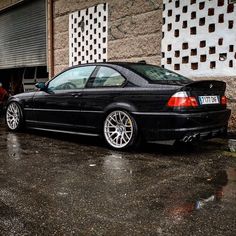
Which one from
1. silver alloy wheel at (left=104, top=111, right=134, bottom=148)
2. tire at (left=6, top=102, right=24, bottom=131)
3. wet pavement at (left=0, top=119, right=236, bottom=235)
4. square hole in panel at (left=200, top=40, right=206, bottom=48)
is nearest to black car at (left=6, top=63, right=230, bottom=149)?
silver alloy wheel at (left=104, top=111, right=134, bottom=148)

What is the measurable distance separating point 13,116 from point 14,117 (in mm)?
40

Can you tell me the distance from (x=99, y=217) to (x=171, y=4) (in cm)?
633

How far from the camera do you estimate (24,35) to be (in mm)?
13328

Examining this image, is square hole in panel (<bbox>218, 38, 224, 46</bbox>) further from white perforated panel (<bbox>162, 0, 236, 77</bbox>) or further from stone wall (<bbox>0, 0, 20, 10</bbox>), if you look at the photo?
stone wall (<bbox>0, 0, 20, 10</bbox>)

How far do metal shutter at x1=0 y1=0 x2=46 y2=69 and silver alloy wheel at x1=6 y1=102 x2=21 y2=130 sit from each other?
5.46m

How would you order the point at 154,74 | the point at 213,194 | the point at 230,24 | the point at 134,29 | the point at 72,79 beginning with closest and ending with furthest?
the point at 213,194 → the point at 154,74 → the point at 72,79 → the point at 230,24 → the point at 134,29

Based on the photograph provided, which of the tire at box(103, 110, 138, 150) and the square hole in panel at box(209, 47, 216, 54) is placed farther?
the square hole in panel at box(209, 47, 216, 54)

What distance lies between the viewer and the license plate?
4.79 m

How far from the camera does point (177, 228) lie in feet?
7.97

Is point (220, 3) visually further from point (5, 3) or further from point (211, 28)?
point (5, 3)

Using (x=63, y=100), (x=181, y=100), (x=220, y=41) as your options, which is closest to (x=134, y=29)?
(x=220, y=41)

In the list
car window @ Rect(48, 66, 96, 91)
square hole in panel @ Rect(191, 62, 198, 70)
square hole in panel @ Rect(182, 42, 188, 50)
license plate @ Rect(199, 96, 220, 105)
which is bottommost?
license plate @ Rect(199, 96, 220, 105)

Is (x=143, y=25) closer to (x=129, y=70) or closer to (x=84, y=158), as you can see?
(x=129, y=70)

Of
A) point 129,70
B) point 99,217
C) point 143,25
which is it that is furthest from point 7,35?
point 99,217
